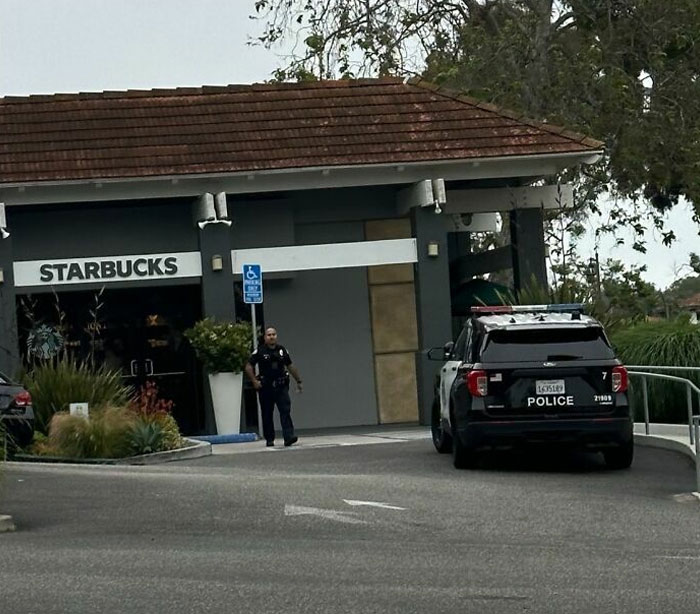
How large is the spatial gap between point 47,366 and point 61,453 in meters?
3.36

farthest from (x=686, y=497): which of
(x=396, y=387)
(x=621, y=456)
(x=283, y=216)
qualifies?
(x=396, y=387)

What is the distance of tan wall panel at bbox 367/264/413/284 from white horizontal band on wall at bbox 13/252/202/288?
15.6ft

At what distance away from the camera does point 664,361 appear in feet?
79.8

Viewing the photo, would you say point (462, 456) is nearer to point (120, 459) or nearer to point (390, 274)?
point (120, 459)

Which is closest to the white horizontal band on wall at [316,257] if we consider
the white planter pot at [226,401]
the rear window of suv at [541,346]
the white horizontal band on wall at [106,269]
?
the white horizontal band on wall at [106,269]

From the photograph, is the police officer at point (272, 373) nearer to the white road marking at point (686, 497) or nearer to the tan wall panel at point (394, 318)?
the tan wall panel at point (394, 318)

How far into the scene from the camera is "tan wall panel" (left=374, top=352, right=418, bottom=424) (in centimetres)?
3291

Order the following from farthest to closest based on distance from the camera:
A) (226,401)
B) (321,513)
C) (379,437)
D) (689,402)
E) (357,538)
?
(226,401) → (379,437) → (689,402) → (321,513) → (357,538)

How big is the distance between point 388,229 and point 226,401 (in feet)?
20.3

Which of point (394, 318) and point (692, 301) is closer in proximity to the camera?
point (394, 318)

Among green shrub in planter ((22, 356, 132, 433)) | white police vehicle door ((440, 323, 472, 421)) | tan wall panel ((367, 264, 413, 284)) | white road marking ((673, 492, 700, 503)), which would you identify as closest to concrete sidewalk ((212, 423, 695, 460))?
green shrub in planter ((22, 356, 132, 433))

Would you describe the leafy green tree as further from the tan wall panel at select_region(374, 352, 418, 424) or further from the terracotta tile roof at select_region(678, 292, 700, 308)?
the terracotta tile roof at select_region(678, 292, 700, 308)

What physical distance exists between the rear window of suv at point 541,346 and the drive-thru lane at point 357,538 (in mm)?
1273

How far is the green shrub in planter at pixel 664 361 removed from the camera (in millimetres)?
24125
